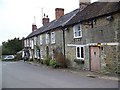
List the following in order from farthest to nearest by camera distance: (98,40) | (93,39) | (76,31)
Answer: (76,31)
(93,39)
(98,40)

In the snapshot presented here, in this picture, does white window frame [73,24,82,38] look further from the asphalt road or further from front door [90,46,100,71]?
the asphalt road

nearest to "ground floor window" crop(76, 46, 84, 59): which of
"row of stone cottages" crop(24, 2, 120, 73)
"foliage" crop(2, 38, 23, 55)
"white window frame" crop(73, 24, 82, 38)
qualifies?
"row of stone cottages" crop(24, 2, 120, 73)

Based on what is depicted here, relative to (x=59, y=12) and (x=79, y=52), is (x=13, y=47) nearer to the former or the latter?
(x=59, y=12)

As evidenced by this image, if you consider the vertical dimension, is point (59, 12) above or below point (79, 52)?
above

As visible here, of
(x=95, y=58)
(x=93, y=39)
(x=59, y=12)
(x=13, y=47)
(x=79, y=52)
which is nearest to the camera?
(x=95, y=58)

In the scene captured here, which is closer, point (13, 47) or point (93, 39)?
point (93, 39)

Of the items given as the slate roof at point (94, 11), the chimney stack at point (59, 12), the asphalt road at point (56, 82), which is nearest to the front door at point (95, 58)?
the asphalt road at point (56, 82)

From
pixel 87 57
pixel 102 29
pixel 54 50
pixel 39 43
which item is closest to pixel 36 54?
pixel 39 43

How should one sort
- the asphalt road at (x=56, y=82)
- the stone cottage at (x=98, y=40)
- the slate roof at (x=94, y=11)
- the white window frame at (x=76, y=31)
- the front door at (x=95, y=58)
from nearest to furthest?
the asphalt road at (x=56, y=82) < the stone cottage at (x=98, y=40) < the slate roof at (x=94, y=11) < the front door at (x=95, y=58) < the white window frame at (x=76, y=31)

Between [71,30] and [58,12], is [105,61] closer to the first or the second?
[71,30]

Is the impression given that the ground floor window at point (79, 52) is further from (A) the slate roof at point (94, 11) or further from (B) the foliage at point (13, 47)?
(B) the foliage at point (13, 47)

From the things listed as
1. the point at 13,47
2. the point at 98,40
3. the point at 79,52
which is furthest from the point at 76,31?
the point at 13,47

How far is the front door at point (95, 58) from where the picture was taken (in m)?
18.3

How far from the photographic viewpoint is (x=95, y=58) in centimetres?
1870
